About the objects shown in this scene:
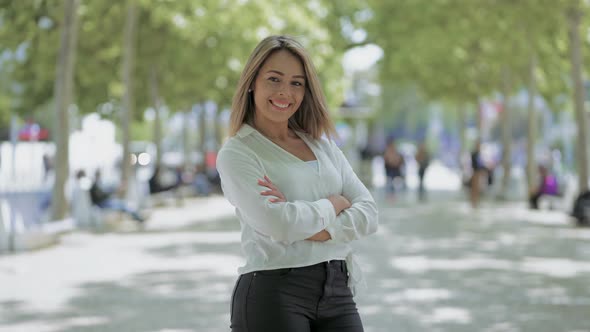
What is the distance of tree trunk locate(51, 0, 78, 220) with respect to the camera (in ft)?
63.7

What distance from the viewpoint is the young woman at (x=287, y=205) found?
3.21 metres

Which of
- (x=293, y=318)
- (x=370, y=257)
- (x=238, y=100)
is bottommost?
(x=370, y=257)

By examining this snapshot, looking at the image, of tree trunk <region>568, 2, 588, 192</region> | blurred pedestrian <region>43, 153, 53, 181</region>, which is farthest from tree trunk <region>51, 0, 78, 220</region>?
blurred pedestrian <region>43, 153, 53, 181</region>

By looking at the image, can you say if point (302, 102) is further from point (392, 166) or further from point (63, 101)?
point (392, 166)

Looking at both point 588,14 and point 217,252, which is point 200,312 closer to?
point 217,252

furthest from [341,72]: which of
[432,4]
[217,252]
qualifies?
[217,252]

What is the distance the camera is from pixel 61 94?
19.5 meters

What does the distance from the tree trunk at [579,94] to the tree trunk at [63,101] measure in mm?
10365

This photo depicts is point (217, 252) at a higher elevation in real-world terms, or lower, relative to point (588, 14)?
lower

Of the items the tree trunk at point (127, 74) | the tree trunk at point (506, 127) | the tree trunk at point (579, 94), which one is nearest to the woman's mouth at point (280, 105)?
the tree trunk at point (579, 94)

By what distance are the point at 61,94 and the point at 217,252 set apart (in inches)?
234

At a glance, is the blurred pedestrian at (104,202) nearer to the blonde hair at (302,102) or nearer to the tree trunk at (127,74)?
the tree trunk at (127,74)

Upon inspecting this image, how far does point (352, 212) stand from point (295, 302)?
0.45 m

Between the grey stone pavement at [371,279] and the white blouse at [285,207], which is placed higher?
the white blouse at [285,207]
